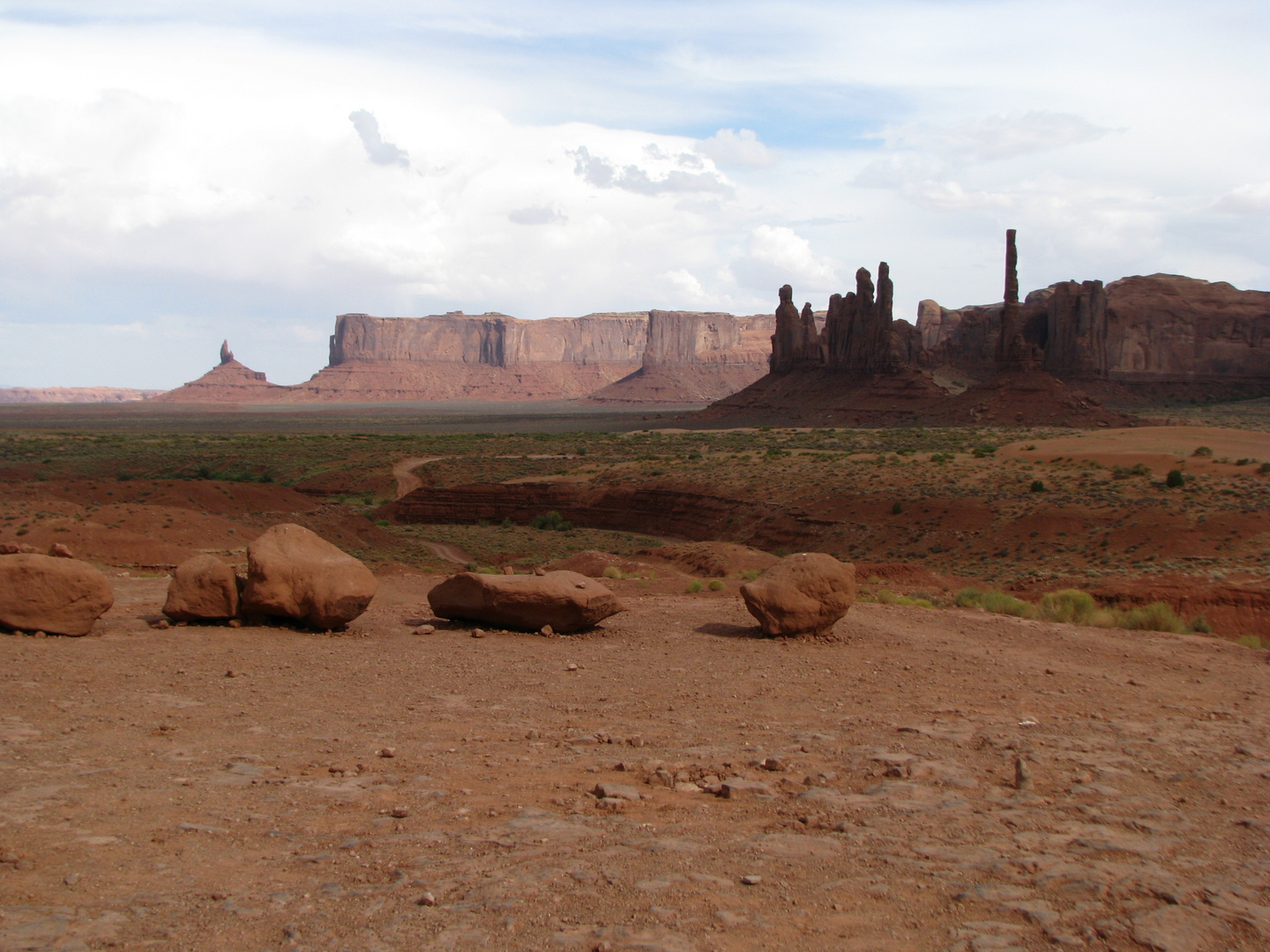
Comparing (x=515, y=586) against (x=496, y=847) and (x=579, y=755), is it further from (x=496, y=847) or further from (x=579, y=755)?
(x=496, y=847)

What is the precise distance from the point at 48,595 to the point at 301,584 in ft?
9.12

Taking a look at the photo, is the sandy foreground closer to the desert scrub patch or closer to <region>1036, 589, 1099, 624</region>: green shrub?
<region>1036, 589, 1099, 624</region>: green shrub

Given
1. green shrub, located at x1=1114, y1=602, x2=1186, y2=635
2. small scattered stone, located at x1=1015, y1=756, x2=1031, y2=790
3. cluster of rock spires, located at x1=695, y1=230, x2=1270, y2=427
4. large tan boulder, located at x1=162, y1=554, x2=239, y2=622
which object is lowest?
green shrub, located at x1=1114, y1=602, x2=1186, y2=635

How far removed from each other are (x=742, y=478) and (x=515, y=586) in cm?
Result: 3255

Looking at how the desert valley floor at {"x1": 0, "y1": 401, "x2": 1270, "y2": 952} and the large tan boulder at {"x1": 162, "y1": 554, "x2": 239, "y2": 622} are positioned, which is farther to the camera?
the large tan boulder at {"x1": 162, "y1": 554, "x2": 239, "y2": 622}

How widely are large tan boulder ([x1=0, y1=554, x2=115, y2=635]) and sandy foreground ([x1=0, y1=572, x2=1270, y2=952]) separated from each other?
575 mm

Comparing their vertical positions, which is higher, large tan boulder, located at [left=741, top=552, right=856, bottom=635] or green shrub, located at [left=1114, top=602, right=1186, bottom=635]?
large tan boulder, located at [left=741, top=552, right=856, bottom=635]

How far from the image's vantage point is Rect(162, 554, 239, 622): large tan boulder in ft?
41.1

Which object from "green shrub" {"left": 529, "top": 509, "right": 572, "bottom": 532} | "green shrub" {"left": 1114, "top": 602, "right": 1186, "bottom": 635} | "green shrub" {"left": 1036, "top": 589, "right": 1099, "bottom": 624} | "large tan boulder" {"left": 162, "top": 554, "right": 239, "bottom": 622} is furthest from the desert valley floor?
"green shrub" {"left": 529, "top": 509, "right": 572, "bottom": 532}

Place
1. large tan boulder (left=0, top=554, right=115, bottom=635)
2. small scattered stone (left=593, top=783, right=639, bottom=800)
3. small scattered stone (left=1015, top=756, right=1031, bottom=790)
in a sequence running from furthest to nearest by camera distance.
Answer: large tan boulder (left=0, top=554, right=115, bottom=635), small scattered stone (left=1015, top=756, right=1031, bottom=790), small scattered stone (left=593, top=783, right=639, bottom=800)

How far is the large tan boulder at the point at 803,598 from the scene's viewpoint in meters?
13.0

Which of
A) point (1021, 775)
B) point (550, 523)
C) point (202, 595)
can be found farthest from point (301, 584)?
point (550, 523)

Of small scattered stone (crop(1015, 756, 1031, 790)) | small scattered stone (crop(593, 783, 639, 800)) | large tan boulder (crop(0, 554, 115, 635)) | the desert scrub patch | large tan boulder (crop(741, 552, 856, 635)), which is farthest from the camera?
the desert scrub patch

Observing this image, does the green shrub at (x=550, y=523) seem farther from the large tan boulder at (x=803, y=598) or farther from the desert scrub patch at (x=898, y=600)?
the large tan boulder at (x=803, y=598)
